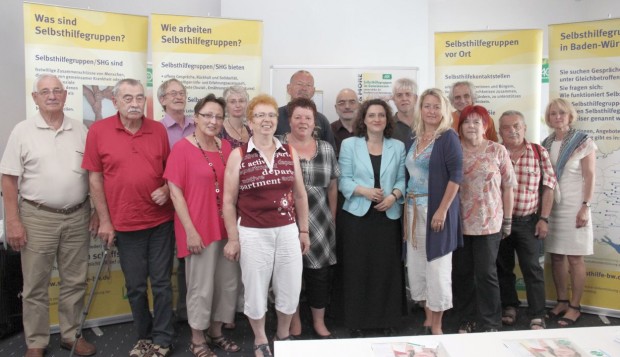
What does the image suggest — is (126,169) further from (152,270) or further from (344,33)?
(344,33)

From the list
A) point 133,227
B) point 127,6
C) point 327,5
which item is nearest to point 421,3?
point 327,5

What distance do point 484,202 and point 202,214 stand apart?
180 centimetres

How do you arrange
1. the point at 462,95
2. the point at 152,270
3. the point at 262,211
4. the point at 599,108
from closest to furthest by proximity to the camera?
1. the point at 262,211
2. the point at 152,270
3. the point at 599,108
4. the point at 462,95

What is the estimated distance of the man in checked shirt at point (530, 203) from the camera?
Result: 330cm

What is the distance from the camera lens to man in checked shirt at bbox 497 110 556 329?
330cm

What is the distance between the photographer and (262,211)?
263cm

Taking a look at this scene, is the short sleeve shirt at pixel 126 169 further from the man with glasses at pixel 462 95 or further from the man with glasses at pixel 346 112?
the man with glasses at pixel 462 95

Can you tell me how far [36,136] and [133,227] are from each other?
0.82 metres

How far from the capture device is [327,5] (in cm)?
512

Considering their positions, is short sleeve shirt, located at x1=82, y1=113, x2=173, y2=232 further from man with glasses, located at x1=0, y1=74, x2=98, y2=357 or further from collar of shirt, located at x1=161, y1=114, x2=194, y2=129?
collar of shirt, located at x1=161, y1=114, x2=194, y2=129

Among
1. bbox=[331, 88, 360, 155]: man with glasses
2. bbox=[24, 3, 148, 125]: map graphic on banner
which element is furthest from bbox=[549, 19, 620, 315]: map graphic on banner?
bbox=[24, 3, 148, 125]: map graphic on banner

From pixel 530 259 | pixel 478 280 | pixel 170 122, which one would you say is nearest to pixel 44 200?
pixel 170 122

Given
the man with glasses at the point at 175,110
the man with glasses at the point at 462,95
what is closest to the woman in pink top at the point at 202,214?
the man with glasses at the point at 175,110

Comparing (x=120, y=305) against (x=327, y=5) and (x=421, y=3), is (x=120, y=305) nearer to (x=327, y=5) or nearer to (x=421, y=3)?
(x=327, y=5)
